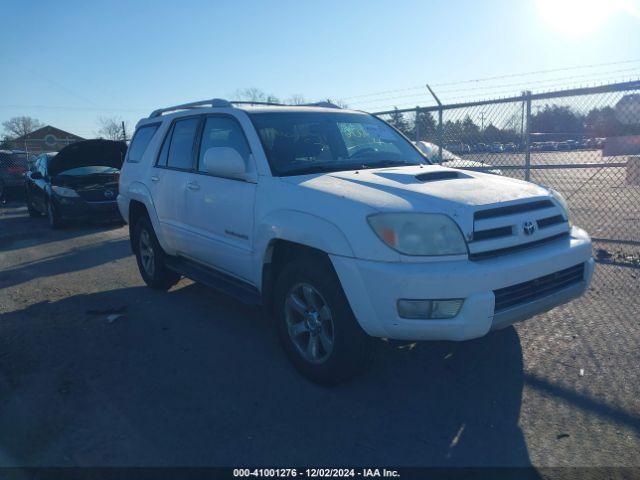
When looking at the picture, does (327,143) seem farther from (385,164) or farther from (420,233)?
(420,233)

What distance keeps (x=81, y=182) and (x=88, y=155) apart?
2.77 ft

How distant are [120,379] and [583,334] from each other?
366 centimetres

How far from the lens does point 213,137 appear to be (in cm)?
491

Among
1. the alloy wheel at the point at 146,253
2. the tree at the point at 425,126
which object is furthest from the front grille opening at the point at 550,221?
the tree at the point at 425,126

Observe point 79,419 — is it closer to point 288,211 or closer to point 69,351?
point 69,351

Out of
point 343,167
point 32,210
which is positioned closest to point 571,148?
point 343,167

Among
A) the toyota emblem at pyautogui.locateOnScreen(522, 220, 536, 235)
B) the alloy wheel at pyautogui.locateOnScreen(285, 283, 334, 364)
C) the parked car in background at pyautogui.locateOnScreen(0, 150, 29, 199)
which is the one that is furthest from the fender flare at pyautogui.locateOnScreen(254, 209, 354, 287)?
the parked car in background at pyautogui.locateOnScreen(0, 150, 29, 199)

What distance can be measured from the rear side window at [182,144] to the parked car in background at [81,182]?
624cm

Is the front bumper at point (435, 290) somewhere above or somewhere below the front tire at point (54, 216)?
above

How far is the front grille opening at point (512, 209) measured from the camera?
3279mm

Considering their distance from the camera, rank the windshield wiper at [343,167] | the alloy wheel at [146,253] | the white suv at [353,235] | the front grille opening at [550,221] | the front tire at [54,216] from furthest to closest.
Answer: the front tire at [54,216] < the alloy wheel at [146,253] < the windshield wiper at [343,167] < the front grille opening at [550,221] < the white suv at [353,235]

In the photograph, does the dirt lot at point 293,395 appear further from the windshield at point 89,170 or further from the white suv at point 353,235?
the windshield at point 89,170

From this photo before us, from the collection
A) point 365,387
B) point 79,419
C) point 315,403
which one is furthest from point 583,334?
point 79,419

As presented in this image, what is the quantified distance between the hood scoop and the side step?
1531 mm
